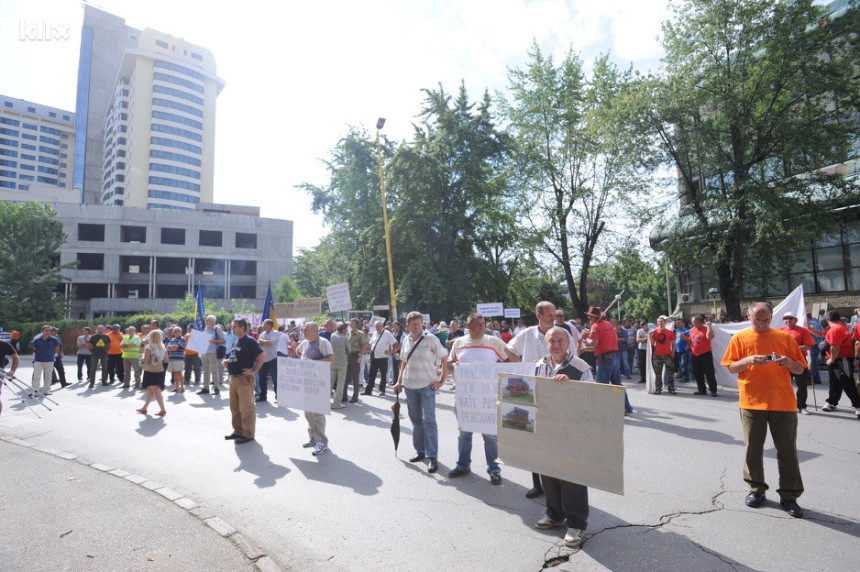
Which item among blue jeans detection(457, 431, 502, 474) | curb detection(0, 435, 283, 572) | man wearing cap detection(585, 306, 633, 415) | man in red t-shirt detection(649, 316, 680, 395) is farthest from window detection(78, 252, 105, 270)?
blue jeans detection(457, 431, 502, 474)

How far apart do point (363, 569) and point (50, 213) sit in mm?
57149

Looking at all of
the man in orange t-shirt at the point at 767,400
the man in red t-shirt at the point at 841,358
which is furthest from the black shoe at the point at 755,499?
the man in red t-shirt at the point at 841,358

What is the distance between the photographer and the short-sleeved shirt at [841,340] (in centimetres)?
933

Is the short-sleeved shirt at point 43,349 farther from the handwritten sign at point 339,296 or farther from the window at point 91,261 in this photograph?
the window at point 91,261

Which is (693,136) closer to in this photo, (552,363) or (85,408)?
(552,363)

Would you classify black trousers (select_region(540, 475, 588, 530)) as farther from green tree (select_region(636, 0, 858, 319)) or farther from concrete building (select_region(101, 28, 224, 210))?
concrete building (select_region(101, 28, 224, 210))

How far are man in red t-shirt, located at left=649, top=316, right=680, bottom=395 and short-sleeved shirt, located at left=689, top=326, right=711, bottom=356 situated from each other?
1.59ft

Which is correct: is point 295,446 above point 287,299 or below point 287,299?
below

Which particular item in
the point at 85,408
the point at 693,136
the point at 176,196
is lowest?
the point at 85,408

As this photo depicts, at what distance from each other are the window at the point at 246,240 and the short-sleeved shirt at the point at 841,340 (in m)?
65.0

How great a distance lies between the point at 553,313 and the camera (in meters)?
6.29

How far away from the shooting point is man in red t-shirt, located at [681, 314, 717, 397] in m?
12.4

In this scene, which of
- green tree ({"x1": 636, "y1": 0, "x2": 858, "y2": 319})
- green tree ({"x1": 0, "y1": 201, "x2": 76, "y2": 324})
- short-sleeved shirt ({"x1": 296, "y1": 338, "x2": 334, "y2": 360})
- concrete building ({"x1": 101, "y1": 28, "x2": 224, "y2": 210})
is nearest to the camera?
short-sleeved shirt ({"x1": 296, "y1": 338, "x2": 334, "y2": 360})

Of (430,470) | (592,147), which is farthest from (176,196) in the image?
(430,470)
